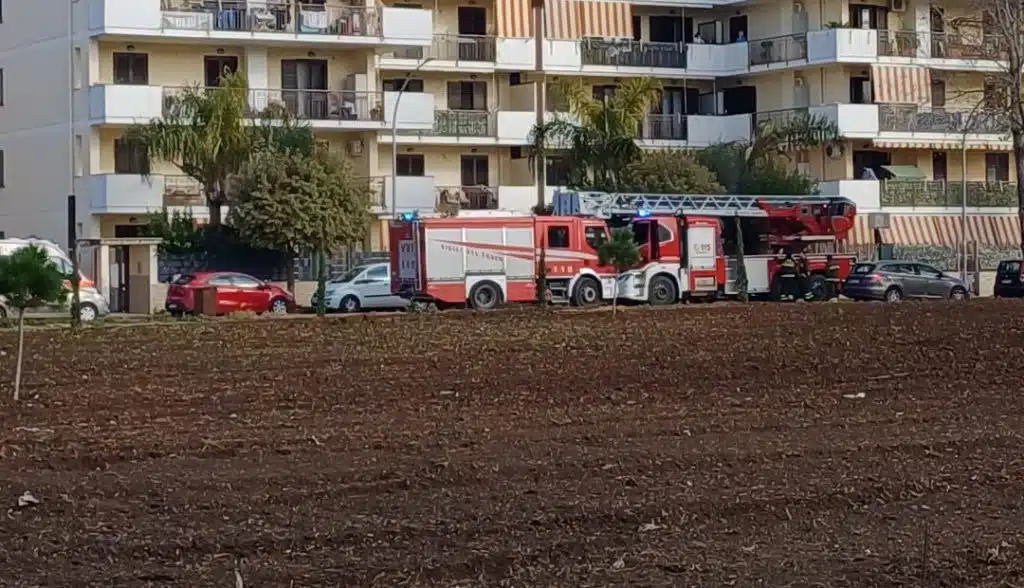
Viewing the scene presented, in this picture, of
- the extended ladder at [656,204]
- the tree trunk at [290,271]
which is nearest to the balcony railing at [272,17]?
the tree trunk at [290,271]

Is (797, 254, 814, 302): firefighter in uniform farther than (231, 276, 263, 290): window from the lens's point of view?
Yes

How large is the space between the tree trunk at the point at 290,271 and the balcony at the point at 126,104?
590cm

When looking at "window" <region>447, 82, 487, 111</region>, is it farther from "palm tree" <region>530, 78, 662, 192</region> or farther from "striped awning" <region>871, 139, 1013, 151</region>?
"striped awning" <region>871, 139, 1013, 151</region>

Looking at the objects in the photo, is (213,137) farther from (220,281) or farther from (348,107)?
(348,107)

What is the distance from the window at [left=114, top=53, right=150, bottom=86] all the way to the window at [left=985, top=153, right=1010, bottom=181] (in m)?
33.2

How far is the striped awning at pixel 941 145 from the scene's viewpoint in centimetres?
A: 6719

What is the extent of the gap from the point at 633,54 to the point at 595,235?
22.5 metres

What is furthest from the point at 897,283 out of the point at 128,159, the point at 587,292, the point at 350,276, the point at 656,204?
the point at 128,159

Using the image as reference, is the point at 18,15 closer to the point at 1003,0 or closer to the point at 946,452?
the point at 1003,0

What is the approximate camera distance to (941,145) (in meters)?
68.3

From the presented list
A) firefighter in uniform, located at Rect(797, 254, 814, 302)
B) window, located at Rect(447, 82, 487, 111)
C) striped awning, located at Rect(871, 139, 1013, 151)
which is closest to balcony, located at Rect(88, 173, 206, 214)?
window, located at Rect(447, 82, 487, 111)

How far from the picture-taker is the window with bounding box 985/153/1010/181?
7144 centimetres

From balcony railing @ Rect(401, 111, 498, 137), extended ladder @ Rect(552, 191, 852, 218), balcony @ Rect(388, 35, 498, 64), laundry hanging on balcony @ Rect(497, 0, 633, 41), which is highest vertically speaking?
laundry hanging on balcony @ Rect(497, 0, 633, 41)

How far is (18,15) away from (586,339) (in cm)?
3789
